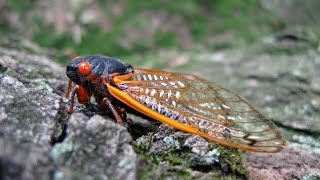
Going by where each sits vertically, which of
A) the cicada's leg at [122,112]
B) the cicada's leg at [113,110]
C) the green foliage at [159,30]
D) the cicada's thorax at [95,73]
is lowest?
the green foliage at [159,30]

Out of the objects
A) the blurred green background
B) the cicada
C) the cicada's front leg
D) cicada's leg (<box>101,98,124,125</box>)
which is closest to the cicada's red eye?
the cicada

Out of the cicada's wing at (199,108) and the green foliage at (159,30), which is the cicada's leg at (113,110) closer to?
the cicada's wing at (199,108)

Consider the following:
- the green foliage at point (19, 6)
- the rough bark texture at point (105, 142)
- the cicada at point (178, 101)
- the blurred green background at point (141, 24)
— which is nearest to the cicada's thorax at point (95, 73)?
the cicada at point (178, 101)

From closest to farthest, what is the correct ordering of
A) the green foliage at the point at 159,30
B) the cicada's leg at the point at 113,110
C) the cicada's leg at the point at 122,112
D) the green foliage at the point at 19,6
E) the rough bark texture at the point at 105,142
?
the rough bark texture at the point at 105,142 → the cicada's leg at the point at 113,110 → the cicada's leg at the point at 122,112 → the green foliage at the point at 159,30 → the green foliage at the point at 19,6

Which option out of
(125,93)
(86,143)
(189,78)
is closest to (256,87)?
(189,78)

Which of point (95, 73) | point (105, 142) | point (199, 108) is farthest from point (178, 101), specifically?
point (105, 142)

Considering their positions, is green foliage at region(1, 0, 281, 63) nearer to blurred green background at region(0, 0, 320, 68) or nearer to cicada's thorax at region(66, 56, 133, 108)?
blurred green background at region(0, 0, 320, 68)

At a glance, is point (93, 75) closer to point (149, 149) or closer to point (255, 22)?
point (149, 149)

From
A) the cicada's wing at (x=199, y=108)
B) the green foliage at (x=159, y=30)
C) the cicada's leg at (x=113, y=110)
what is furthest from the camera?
the green foliage at (x=159, y=30)
